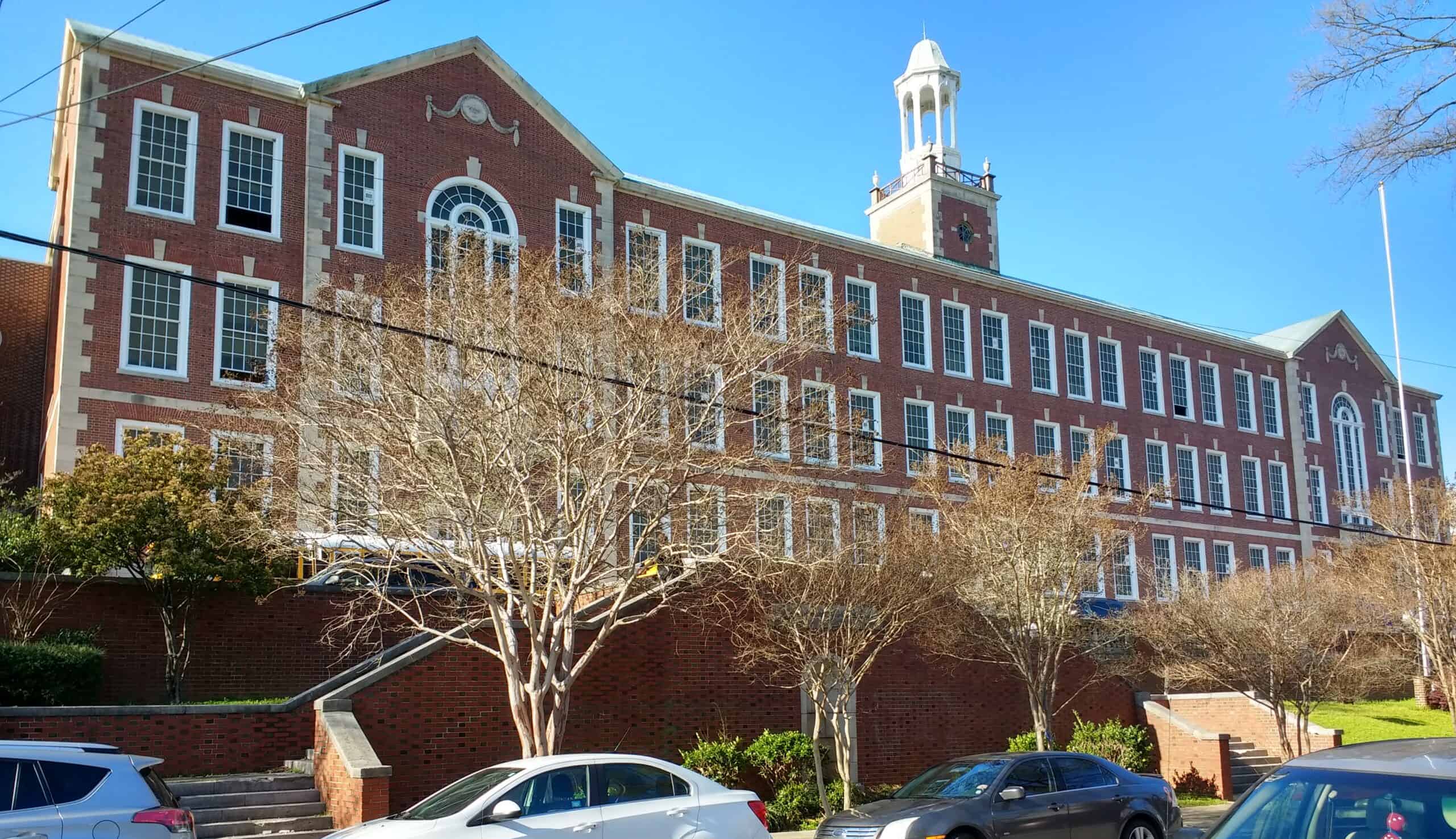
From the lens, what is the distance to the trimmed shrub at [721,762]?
66.8 ft

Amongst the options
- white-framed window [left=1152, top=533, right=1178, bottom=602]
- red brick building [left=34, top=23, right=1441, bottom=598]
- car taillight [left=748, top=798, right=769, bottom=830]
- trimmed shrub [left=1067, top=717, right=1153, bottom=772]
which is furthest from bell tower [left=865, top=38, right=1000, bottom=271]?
car taillight [left=748, top=798, right=769, bottom=830]

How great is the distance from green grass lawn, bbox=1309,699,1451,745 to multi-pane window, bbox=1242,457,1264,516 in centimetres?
1277

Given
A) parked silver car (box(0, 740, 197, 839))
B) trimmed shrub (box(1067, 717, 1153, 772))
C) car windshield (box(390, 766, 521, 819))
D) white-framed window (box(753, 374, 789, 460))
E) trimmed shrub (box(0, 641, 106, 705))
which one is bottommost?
trimmed shrub (box(1067, 717, 1153, 772))

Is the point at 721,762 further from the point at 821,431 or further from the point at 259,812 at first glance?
the point at 259,812

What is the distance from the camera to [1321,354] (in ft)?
174

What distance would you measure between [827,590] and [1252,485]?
35.1 m

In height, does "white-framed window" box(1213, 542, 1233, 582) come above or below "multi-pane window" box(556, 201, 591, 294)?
below

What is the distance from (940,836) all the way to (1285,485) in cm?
4225

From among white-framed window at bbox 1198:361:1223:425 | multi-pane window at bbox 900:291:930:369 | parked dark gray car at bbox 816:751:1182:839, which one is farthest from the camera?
white-framed window at bbox 1198:361:1223:425

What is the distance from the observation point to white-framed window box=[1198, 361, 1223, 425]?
4809 centimetres

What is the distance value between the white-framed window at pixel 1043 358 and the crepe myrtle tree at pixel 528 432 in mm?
24518

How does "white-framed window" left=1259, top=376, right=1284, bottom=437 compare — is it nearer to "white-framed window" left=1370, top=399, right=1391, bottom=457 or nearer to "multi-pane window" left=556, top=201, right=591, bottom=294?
"white-framed window" left=1370, top=399, right=1391, bottom=457

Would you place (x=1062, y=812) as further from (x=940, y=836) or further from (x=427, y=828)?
(x=427, y=828)

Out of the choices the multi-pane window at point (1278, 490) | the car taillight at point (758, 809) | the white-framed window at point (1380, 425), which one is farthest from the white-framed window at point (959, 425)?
the car taillight at point (758, 809)
